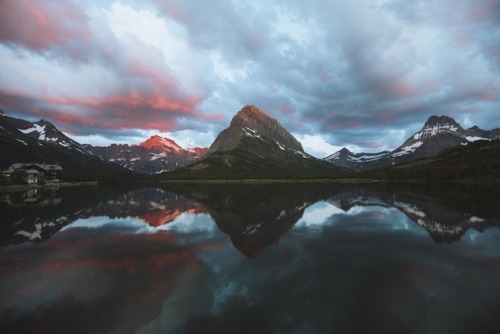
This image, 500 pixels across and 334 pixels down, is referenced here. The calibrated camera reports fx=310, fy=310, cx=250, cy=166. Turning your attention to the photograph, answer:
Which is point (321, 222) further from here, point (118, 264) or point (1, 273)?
point (1, 273)

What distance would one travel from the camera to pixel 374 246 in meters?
30.4

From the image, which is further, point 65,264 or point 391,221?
point 391,221

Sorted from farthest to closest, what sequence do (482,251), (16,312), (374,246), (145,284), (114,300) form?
(374,246) < (482,251) < (145,284) < (114,300) < (16,312)

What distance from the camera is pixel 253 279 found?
20.8 meters

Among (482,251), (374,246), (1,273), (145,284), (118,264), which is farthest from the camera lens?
(374,246)

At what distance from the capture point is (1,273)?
894 inches

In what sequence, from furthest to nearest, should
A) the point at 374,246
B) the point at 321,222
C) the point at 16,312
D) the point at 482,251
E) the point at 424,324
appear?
the point at 321,222
the point at 374,246
the point at 482,251
the point at 16,312
the point at 424,324

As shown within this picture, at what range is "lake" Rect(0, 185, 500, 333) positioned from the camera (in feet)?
48.4

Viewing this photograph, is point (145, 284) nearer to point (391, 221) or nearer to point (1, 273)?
point (1, 273)

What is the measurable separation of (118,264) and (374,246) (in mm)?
23444

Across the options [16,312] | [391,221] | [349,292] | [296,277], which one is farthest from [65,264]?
[391,221]

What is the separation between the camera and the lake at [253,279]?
14766 millimetres

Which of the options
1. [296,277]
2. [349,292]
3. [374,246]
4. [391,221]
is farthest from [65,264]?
[391,221]

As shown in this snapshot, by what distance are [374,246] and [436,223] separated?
17916 millimetres
